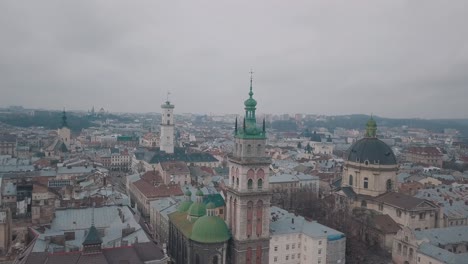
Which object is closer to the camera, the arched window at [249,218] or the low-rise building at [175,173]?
the arched window at [249,218]

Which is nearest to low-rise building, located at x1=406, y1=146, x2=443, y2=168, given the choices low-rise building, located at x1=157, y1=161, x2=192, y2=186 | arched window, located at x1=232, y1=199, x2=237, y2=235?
low-rise building, located at x1=157, y1=161, x2=192, y2=186

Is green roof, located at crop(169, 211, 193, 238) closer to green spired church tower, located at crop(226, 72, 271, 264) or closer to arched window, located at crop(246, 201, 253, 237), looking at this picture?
green spired church tower, located at crop(226, 72, 271, 264)

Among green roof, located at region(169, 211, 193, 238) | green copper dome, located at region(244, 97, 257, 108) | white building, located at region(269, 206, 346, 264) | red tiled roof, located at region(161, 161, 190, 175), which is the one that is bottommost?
white building, located at region(269, 206, 346, 264)

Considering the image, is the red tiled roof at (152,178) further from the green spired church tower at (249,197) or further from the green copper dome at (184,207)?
the green spired church tower at (249,197)

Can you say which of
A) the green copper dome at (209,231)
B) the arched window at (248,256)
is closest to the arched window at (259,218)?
the arched window at (248,256)

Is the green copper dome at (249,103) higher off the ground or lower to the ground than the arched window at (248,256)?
higher

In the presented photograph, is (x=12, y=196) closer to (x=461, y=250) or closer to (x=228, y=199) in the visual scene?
(x=228, y=199)
